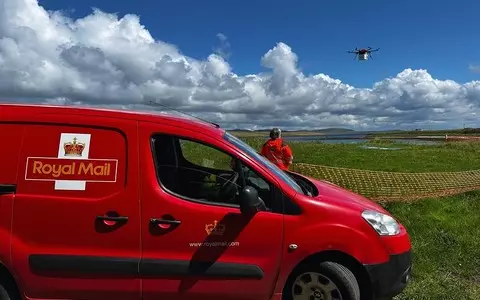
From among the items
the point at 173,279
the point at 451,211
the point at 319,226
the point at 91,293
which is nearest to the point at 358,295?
the point at 319,226

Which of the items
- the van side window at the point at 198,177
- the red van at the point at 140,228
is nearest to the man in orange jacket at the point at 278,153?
the van side window at the point at 198,177

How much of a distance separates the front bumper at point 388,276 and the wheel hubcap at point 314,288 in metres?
0.37

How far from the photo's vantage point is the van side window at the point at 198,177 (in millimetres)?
4262

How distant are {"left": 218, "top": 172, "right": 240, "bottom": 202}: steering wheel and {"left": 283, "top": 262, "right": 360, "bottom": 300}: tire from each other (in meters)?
0.88

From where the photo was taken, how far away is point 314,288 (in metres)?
4.25

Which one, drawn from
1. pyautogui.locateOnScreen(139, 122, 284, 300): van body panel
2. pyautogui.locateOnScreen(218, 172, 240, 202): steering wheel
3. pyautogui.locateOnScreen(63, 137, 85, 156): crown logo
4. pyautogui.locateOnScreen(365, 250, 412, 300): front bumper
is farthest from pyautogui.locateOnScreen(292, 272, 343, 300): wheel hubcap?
pyautogui.locateOnScreen(63, 137, 85, 156): crown logo

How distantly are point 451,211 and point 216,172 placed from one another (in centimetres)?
681

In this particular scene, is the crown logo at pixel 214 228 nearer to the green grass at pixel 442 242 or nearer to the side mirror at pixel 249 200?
the side mirror at pixel 249 200

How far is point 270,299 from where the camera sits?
4.26 m

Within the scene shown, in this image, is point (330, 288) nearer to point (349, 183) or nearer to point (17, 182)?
point (17, 182)

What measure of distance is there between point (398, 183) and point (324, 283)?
29.1ft

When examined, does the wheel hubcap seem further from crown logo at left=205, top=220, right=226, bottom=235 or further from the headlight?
crown logo at left=205, top=220, right=226, bottom=235

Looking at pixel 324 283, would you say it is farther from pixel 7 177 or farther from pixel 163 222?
pixel 7 177

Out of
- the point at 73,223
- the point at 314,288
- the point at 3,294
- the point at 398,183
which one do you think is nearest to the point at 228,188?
the point at 314,288
